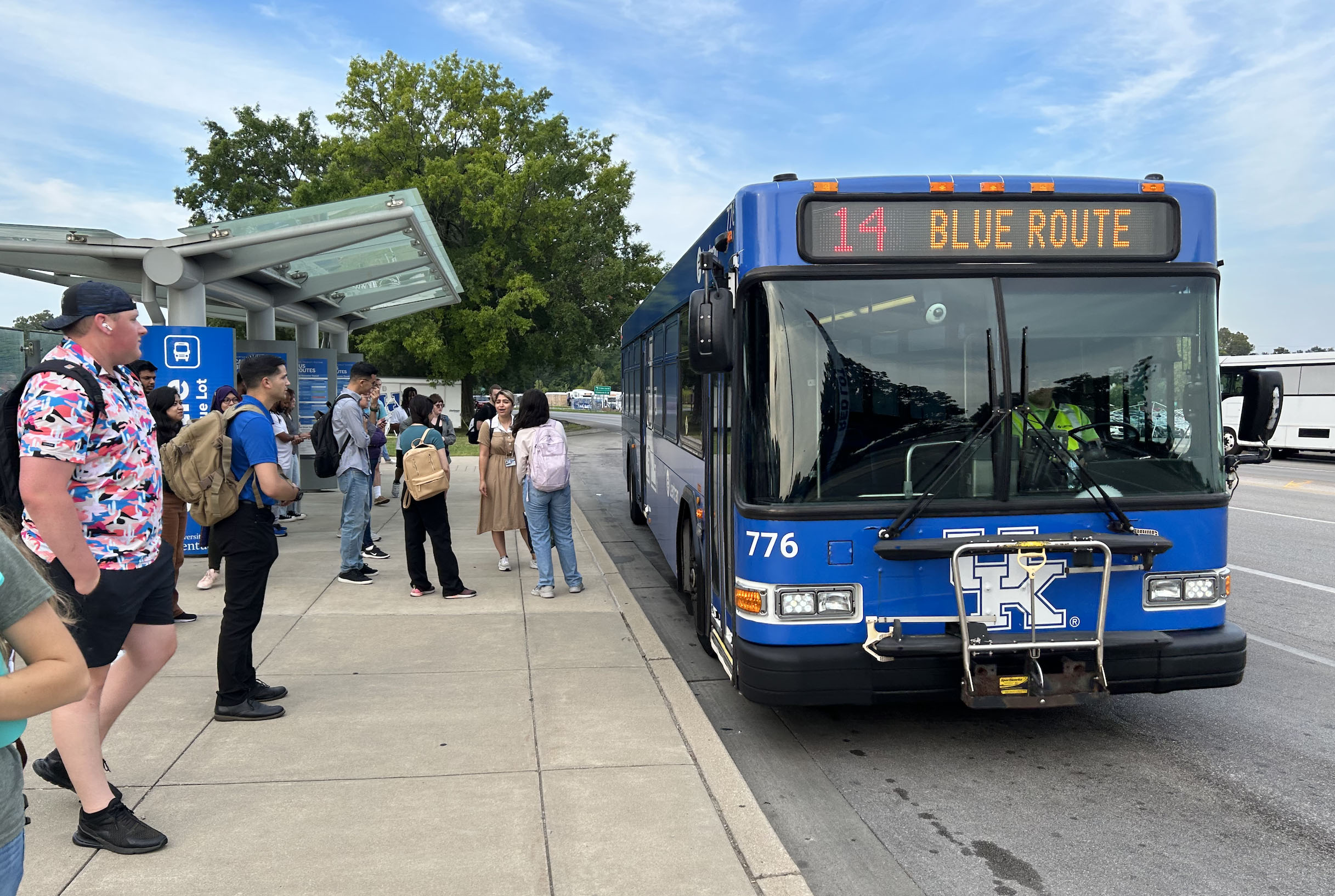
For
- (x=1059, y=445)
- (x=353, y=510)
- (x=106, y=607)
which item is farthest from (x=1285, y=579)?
(x=106, y=607)

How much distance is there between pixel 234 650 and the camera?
497cm

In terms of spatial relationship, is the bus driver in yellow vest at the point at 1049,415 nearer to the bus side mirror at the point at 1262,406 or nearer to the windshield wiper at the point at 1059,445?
the windshield wiper at the point at 1059,445

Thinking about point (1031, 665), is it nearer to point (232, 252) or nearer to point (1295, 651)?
point (1295, 651)

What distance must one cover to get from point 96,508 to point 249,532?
142cm

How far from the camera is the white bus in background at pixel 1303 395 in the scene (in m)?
27.2

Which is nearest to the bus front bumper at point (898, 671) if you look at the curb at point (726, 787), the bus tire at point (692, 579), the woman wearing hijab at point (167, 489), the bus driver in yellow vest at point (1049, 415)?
the curb at point (726, 787)

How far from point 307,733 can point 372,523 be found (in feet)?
26.5

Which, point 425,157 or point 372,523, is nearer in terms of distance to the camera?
point 372,523

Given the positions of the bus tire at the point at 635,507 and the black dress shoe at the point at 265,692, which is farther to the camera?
the bus tire at the point at 635,507

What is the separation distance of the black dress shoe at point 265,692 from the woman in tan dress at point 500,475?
3.39 metres

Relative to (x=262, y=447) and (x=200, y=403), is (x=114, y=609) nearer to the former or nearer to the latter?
(x=262, y=447)

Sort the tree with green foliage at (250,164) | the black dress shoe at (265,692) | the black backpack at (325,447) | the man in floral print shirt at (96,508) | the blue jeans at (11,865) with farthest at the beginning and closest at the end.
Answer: the tree with green foliage at (250,164)
the black backpack at (325,447)
the black dress shoe at (265,692)
the man in floral print shirt at (96,508)
the blue jeans at (11,865)

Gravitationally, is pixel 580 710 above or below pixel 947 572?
below

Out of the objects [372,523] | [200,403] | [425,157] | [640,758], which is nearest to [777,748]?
[640,758]
